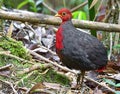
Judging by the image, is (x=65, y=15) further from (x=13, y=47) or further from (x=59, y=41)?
(x=13, y=47)

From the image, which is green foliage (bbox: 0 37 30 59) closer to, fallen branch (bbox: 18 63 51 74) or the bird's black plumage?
fallen branch (bbox: 18 63 51 74)

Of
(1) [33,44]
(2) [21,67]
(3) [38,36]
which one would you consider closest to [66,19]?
(2) [21,67]

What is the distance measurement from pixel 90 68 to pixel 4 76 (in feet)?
2.81

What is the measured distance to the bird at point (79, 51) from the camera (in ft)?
13.2

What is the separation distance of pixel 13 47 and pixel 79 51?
883 millimetres

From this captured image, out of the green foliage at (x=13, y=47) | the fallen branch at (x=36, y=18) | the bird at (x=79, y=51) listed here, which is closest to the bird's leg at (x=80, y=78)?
the bird at (x=79, y=51)

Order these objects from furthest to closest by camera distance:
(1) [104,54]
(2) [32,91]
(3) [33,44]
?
(3) [33,44] → (1) [104,54] → (2) [32,91]

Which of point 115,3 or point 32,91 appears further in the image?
point 115,3

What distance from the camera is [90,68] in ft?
13.4

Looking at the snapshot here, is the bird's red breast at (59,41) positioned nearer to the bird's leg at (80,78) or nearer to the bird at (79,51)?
the bird at (79,51)

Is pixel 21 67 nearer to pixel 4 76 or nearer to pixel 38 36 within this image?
pixel 4 76

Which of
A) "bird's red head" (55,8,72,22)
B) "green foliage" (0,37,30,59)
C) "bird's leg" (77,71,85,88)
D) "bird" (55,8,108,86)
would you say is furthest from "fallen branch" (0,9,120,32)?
"bird's leg" (77,71,85,88)

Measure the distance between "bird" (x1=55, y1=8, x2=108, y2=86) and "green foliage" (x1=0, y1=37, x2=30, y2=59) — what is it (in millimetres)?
572

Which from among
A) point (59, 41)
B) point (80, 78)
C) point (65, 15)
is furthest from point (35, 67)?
point (65, 15)
